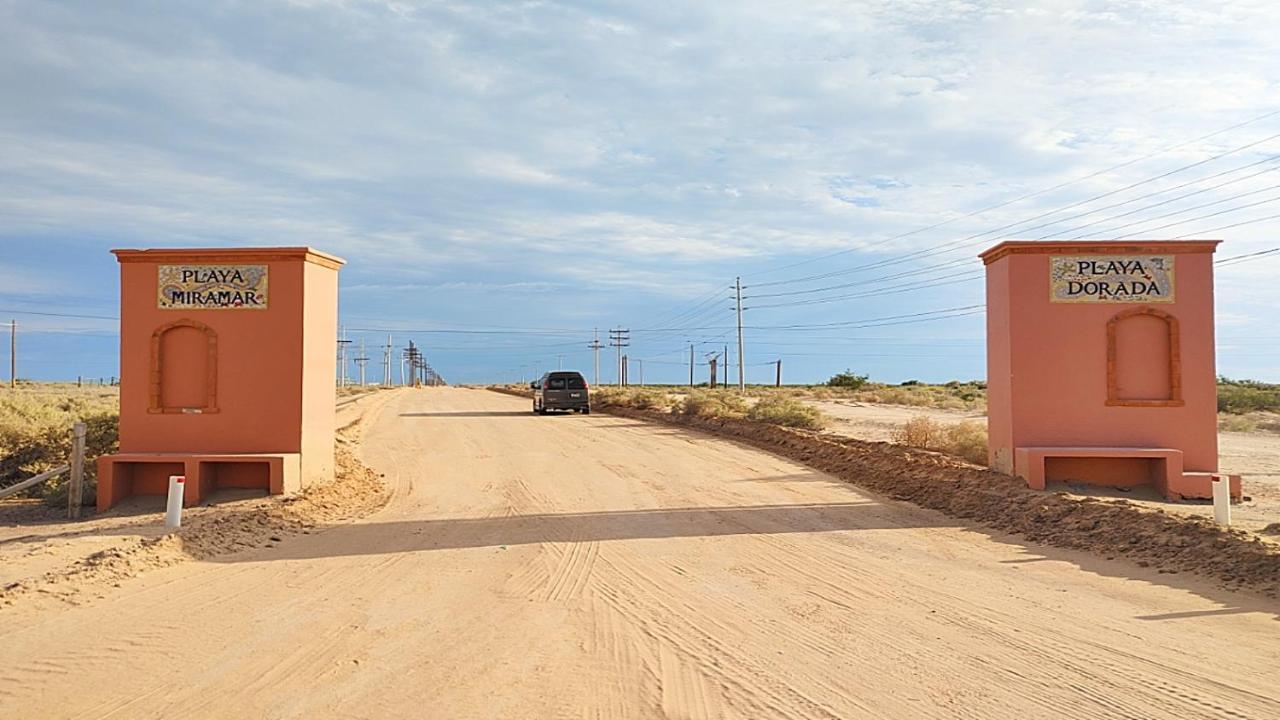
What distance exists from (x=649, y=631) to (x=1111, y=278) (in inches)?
433

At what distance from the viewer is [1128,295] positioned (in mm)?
14594

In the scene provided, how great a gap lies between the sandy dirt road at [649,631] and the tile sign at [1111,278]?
4.71 m

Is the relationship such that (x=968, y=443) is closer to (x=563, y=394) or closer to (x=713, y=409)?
(x=713, y=409)

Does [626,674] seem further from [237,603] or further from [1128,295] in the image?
[1128,295]

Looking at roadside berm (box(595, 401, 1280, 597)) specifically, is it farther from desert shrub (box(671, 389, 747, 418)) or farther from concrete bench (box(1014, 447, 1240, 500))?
desert shrub (box(671, 389, 747, 418))

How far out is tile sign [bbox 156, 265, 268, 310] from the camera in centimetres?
1455

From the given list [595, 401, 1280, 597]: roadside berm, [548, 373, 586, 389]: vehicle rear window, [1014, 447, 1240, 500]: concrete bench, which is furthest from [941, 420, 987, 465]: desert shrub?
[548, 373, 586, 389]: vehicle rear window

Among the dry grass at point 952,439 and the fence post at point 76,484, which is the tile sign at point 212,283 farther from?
the dry grass at point 952,439

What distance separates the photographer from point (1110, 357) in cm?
1456

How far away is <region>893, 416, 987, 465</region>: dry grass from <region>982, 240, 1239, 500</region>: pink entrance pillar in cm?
412

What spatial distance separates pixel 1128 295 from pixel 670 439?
13.8m

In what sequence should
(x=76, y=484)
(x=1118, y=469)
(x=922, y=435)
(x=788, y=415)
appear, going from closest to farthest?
(x=76, y=484) → (x=1118, y=469) → (x=922, y=435) → (x=788, y=415)

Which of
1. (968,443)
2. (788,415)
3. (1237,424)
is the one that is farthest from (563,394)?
(1237,424)

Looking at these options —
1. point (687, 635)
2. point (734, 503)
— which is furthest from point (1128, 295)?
point (687, 635)
